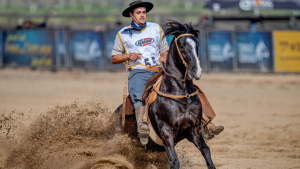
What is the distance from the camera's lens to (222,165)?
6.16 metres

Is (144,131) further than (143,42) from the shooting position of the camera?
No

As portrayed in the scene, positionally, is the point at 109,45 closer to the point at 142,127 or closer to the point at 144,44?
the point at 144,44

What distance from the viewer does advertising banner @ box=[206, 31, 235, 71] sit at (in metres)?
16.6

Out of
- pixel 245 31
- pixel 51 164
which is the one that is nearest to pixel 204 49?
pixel 245 31

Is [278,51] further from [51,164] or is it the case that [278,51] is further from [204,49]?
[51,164]

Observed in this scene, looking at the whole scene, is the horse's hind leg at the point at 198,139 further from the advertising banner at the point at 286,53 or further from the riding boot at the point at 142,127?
the advertising banner at the point at 286,53

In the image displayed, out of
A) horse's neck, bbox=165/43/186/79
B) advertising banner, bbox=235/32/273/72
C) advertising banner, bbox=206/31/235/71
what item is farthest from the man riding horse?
advertising banner, bbox=235/32/273/72

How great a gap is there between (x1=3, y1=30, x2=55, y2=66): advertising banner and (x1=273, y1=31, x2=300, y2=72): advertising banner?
10203 millimetres

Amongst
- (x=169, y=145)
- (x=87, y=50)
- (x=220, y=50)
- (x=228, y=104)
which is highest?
(x=87, y=50)

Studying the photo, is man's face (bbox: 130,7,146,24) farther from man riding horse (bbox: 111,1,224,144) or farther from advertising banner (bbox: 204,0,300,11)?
advertising banner (bbox: 204,0,300,11)

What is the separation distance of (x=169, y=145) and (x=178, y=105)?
20.2 inches

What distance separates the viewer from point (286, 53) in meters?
16.7

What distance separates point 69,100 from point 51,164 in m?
6.37

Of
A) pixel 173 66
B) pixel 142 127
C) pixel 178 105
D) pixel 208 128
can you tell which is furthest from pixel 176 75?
pixel 208 128
